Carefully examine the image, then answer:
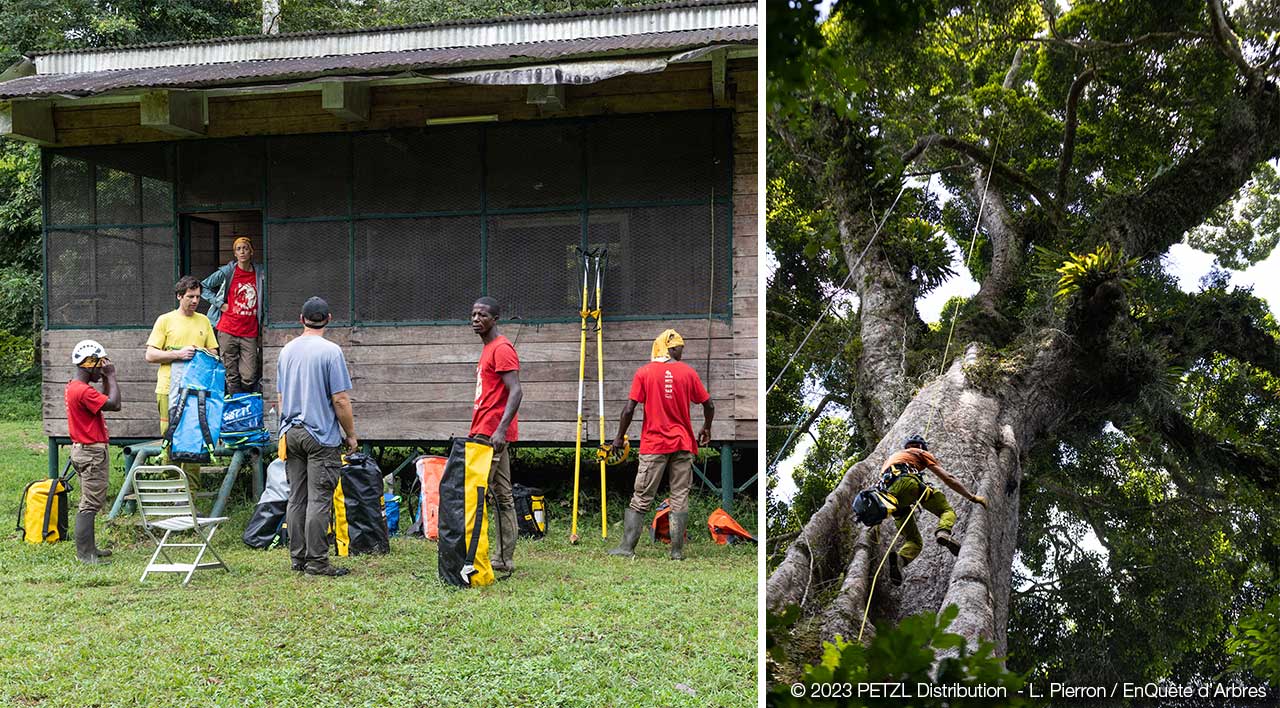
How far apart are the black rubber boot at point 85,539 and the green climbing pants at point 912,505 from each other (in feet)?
24.6

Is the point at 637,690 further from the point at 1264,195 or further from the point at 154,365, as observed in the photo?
the point at 154,365

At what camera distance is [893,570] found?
1.60m

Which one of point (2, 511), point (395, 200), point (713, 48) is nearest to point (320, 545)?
point (395, 200)

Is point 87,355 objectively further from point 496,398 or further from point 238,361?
point 496,398

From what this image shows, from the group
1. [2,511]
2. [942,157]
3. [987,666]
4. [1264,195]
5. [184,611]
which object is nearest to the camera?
[987,666]

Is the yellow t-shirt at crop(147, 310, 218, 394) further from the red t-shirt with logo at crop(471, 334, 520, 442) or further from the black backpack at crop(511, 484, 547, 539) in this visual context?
the red t-shirt with logo at crop(471, 334, 520, 442)

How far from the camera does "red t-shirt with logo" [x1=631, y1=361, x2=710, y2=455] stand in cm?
766

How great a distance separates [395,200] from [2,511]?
15.5ft

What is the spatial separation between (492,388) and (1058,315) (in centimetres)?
539

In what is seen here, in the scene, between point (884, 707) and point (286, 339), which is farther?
point (286, 339)

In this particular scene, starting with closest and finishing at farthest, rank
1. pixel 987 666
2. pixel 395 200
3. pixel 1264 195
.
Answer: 1. pixel 987 666
2. pixel 1264 195
3. pixel 395 200

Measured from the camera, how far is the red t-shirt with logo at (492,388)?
267 inches

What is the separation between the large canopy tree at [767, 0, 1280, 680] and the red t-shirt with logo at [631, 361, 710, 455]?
587cm

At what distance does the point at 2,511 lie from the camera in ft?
33.8
